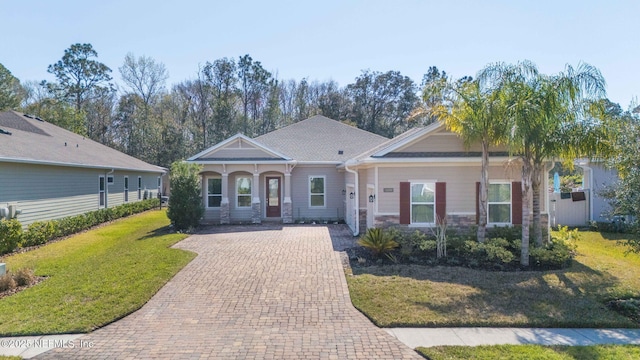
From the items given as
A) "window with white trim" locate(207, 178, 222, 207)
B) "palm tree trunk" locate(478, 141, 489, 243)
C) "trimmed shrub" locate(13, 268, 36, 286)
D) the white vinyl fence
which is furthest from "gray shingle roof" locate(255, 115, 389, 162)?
"trimmed shrub" locate(13, 268, 36, 286)

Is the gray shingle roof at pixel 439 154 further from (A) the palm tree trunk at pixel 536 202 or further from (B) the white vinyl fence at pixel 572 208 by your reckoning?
(B) the white vinyl fence at pixel 572 208

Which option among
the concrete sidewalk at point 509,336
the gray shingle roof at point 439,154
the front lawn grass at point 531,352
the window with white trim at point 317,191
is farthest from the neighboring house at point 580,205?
the front lawn grass at point 531,352

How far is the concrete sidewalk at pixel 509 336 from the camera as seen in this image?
5.67 metres

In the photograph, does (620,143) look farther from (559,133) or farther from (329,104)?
(329,104)

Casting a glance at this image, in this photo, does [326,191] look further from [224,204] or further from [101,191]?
[101,191]

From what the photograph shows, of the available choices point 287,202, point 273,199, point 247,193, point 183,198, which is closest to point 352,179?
point 287,202

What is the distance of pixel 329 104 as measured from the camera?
39.7 meters

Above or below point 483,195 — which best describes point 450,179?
above

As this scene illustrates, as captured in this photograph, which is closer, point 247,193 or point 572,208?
point 572,208

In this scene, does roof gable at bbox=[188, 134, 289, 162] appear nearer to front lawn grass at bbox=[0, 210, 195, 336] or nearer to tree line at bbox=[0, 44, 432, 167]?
front lawn grass at bbox=[0, 210, 195, 336]

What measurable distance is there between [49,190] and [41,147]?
7.65 ft

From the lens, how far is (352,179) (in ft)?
53.5

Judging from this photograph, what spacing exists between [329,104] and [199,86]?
13.8 metres

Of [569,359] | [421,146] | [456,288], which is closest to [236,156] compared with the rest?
[421,146]
